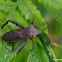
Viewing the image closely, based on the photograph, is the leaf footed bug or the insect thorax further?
the insect thorax

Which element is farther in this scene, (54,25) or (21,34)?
(54,25)

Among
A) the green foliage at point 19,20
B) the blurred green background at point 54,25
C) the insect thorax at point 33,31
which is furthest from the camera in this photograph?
the blurred green background at point 54,25

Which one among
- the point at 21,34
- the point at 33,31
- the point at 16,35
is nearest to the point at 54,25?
the point at 33,31

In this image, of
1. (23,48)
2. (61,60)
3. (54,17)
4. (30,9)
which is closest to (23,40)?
(23,48)

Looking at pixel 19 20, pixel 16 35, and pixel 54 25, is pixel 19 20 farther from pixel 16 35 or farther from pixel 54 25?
pixel 54 25

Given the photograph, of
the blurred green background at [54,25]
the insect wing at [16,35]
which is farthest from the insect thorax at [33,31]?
the blurred green background at [54,25]

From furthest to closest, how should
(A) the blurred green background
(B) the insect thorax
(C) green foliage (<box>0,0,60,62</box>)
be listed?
(A) the blurred green background
(B) the insect thorax
(C) green foliage (<box>0,0,60,62</box>)

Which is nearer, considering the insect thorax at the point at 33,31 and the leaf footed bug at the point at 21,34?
the leaf footed bug at the point at 21,34

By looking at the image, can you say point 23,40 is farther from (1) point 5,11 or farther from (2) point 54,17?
(2) point 54,17

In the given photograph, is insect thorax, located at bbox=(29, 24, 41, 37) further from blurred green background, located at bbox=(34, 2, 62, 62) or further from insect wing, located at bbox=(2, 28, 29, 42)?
blurred green background, located at bbox=(34, 2, 62, 62)

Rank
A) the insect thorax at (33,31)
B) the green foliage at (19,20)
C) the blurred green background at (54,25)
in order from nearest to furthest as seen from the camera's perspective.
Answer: the green foliage at (19,20), the insect thorax at (33,31), the blurred green background at (54,25)

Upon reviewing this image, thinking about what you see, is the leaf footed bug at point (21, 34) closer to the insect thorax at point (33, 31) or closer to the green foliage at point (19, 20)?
the insect thorax at point (33, 31)

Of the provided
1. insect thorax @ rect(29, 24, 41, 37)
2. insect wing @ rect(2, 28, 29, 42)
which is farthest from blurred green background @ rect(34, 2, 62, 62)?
insect wing @ rect(2, 28, 29, 42)
